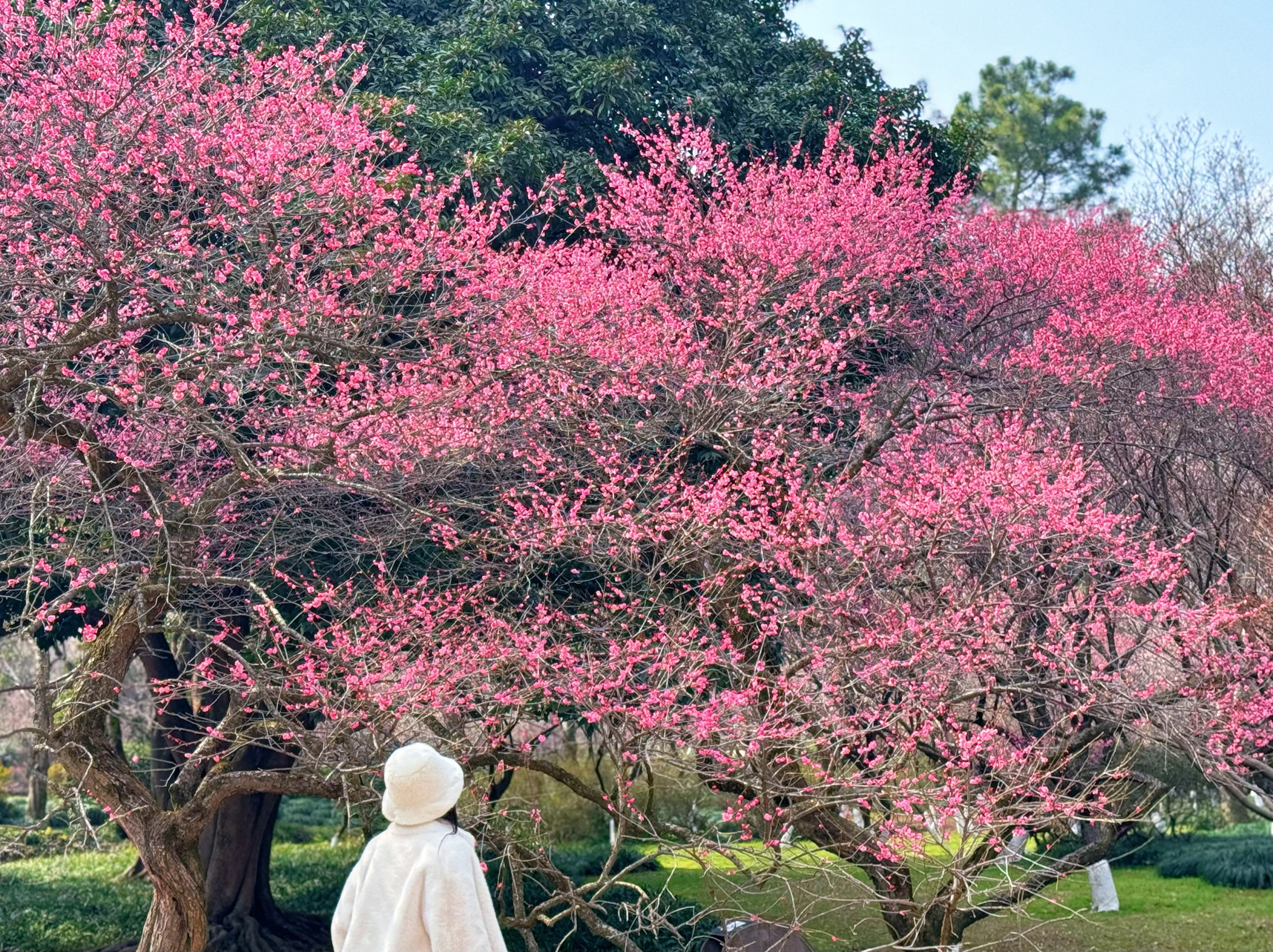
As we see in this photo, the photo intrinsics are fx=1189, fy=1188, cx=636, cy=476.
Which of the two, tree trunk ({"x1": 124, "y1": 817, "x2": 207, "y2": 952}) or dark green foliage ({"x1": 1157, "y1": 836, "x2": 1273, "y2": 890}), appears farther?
dark green foliage ({"x1": 1157, "y1": 836, "x2": 1273, "y2": 890})

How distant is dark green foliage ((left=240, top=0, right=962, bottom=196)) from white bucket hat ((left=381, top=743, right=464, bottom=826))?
701 cm

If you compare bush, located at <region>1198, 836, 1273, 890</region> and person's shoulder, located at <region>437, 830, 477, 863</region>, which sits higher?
person's shoulder, located at <region>437, 830, 477, 863</region>

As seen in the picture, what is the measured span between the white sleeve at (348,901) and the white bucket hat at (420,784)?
21 cm

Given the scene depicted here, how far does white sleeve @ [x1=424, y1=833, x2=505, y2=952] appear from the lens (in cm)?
330

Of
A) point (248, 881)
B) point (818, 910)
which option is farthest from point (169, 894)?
point (818, 910)

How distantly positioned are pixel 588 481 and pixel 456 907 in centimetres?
487

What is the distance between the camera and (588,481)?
26.4 ft

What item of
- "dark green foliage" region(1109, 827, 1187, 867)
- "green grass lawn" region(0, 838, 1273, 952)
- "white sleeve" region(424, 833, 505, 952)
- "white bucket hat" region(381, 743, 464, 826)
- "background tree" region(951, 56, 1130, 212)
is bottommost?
"dark green foliage" region(1109, 827, 1187, 867)

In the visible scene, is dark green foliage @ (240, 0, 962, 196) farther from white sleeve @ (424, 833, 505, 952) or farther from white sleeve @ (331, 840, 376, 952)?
white sleeve @ (424, 833, 505, 952)

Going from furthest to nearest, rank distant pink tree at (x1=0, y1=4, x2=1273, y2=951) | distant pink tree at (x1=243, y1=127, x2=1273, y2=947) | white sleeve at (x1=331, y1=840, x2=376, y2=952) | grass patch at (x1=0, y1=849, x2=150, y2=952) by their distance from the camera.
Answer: grass patch at (x1=0, y1=849, x2=150, y2=952)
distant pink tree at (x1=243, y1=127, x2=1273, y2=947)
distant pink tree at (x1=0, y1=4, x2=1273, y2=951)
white sleeve at (x1=331, y1=840, x2=376, y2=952)

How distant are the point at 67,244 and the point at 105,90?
96 cm

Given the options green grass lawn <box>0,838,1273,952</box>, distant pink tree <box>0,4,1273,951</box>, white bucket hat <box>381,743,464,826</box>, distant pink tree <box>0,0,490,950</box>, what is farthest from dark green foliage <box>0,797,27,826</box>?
white bucket hat <box>381,743,464,826</box>

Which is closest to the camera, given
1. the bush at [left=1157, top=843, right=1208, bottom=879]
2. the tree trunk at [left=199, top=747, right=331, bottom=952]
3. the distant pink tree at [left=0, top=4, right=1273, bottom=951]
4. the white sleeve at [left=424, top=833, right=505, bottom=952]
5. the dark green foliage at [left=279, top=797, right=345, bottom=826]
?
the white sleeve at [left=424, top=833, right=505, bottom=952]

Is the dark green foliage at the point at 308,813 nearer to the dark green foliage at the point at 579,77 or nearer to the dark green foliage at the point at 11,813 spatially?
the dark green foliage at the point at 11,813
